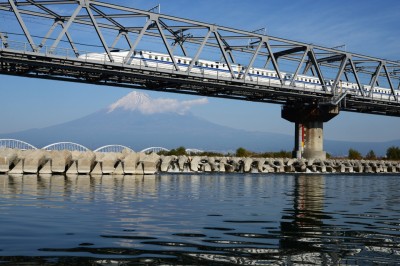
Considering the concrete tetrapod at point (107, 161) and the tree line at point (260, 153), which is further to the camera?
the tree line at point (260, 153)

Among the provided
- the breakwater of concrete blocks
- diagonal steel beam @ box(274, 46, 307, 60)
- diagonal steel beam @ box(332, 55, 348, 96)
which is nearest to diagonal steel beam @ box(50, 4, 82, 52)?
the breakwater of concrete blocks

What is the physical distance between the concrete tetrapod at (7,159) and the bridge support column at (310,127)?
4504 cm

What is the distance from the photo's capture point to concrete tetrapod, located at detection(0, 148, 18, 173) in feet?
93.7

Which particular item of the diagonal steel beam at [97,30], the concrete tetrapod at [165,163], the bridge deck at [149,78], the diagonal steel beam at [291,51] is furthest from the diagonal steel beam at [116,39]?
the diagonal steel beam at [291,51]

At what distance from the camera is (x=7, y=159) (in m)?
29.0

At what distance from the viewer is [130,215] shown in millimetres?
10914

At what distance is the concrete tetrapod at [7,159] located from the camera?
93.7 ft

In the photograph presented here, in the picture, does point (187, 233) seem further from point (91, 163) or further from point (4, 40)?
point (4, 40)

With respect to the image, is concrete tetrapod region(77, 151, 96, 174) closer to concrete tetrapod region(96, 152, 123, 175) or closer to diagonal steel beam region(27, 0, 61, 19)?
concrete tetrapod region(96, 152, 123, 175)

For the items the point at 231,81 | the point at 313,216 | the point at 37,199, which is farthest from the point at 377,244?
the point at 231,81

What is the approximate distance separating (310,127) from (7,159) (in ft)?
160

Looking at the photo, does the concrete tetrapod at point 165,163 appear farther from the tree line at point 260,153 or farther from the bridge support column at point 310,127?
the bridge support column at point 310,127

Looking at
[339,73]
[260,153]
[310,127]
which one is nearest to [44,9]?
[310,127]

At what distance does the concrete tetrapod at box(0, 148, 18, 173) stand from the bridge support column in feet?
148
